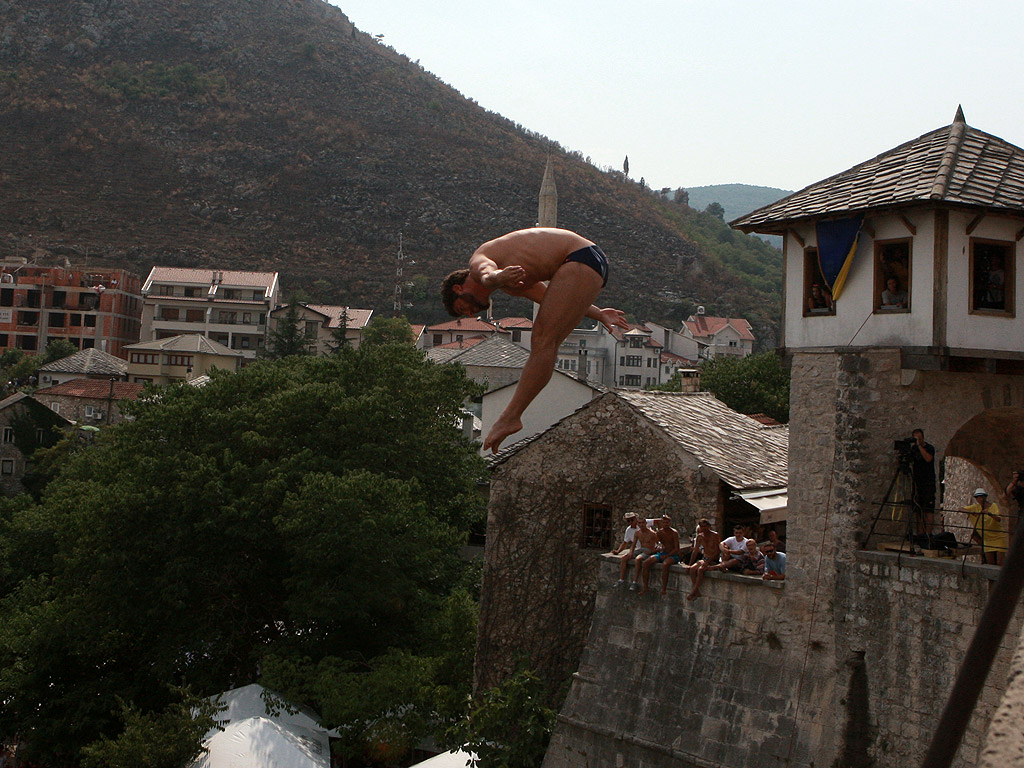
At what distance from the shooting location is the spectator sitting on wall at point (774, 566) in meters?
16.1

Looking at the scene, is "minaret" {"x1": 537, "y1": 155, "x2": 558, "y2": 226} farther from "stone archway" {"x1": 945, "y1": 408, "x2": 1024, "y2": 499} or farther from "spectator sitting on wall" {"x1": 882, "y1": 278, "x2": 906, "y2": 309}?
"stone archway" {"x1": 945, "y1": 408, "x2": 1024, "y2": 499}

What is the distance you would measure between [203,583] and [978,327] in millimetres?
19204

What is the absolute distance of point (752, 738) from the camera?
610 inches

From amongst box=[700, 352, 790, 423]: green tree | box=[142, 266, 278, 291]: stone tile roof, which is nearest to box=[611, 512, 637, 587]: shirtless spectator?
box=[700, 352, 790, 423]: green tree

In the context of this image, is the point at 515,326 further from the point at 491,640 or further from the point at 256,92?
the point at 256,92

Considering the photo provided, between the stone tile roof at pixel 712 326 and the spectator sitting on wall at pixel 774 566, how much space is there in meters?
85.8

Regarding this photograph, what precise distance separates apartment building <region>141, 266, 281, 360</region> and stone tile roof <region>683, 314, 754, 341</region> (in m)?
38.2

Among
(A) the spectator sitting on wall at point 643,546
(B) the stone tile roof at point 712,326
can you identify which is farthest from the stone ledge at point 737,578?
(B) the stone tile roof at point 712,326

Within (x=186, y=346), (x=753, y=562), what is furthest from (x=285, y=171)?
(x=753, y=562)

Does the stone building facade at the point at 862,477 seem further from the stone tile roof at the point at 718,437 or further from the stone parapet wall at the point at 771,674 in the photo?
the stone tile roof at the point at 718,437

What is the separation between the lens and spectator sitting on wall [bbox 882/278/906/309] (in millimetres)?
15422

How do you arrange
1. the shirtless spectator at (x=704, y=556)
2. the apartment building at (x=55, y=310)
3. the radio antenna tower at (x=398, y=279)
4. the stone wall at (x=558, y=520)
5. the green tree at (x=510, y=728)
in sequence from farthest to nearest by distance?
the radio antenna tower at (x=398, y=279)
the apartment building at (x=55, y=310)
the stone wall at (x=558, y=520)
the green tree at (x=510, y=728)
the shirtless spectator at (x=704, y=556)

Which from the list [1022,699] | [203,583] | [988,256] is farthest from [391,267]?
[1022,699]

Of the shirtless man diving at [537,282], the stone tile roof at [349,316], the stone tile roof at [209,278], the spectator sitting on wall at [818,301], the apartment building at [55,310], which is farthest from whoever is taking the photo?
the stone tile roof at [209,278]
